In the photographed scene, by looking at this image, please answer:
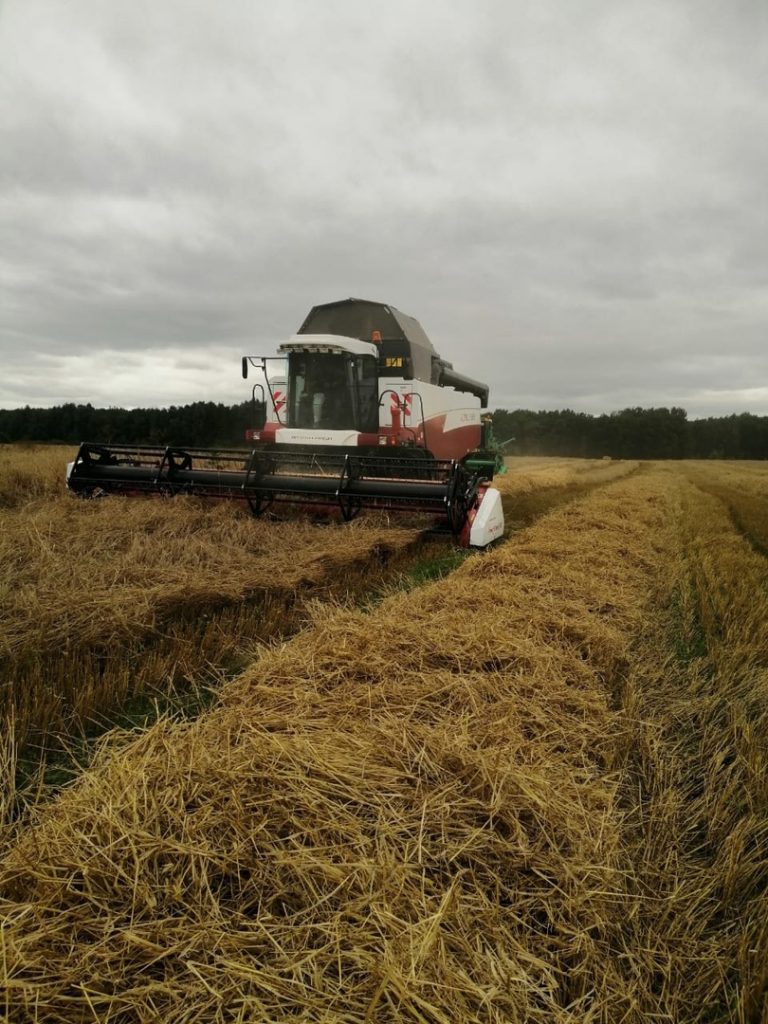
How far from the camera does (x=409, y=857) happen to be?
5.46 ft

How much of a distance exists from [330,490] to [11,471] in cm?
662

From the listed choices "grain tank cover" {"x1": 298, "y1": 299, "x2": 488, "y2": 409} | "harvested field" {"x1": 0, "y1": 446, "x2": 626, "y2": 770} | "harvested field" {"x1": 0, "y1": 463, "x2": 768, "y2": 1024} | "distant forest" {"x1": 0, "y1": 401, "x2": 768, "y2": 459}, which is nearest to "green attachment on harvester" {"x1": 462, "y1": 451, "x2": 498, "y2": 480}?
"grain tank cover" {"x1": 298, "y1": 299, "x2": 488, "y2": 409}

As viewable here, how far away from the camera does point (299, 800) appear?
187 cm

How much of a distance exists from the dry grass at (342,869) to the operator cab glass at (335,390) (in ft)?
23.7

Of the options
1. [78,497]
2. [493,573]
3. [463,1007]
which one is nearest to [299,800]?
[463,1007]

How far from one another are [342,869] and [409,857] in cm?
20

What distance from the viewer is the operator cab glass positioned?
9.64m

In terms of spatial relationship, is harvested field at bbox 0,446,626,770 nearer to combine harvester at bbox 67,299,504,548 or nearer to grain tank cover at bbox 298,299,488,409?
combine harvester at bbox 67,299,504,548

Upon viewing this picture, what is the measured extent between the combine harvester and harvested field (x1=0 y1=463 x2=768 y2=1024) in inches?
167

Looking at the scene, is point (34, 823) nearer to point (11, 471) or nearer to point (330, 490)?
point (330, 490)

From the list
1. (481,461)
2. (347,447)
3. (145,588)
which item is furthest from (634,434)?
(145,588)

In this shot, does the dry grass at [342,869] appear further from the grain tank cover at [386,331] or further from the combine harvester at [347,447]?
the grain tank cover at [386,331]

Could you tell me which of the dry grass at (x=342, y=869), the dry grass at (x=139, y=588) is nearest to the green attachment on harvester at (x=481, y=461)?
the dry grass at (x=139, y=588)

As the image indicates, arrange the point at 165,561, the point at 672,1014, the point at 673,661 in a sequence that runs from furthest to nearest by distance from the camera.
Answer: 1. the point at 165,561
2. the point at 673,661
3. the point at 672,1014
